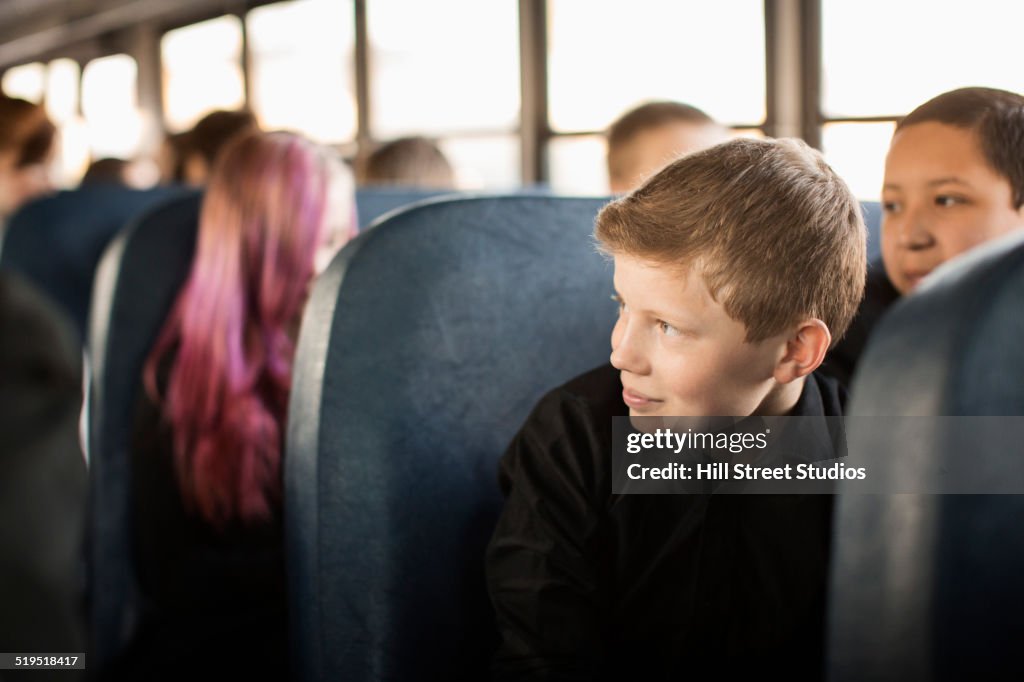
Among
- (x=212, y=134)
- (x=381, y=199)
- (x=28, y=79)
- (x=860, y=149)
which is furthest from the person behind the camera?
(x=28, y=79)

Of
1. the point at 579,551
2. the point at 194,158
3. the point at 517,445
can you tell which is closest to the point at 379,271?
the point at 517,445

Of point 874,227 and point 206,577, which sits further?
point 206,577

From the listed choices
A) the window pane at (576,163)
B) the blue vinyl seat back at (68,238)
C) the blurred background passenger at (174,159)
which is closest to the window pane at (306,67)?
the blurred background passenger at (174,159)

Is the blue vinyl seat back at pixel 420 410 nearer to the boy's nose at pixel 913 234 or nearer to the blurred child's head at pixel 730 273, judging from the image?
the blurred child's head at pixel 730 273

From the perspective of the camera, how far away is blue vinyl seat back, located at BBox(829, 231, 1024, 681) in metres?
0.46

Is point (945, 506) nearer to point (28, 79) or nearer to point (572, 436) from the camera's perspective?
point (572, 436)

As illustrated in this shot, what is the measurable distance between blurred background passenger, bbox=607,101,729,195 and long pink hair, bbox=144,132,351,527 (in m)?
0.77

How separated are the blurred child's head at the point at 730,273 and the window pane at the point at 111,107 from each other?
350 inches

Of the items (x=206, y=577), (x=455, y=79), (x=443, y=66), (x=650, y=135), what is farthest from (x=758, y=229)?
(x=443, y=66)

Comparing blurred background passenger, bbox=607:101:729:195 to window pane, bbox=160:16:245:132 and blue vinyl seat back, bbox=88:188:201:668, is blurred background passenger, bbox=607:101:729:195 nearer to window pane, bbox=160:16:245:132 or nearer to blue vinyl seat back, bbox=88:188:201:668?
blue vinyl seat back, bbox=88:188:201:668

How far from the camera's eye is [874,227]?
4.76 ft

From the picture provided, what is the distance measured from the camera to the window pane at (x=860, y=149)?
2.82 meters

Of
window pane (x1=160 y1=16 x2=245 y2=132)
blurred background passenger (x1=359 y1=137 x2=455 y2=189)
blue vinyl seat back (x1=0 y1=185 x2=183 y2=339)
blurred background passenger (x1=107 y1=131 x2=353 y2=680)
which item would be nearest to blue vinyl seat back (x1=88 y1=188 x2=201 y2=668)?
blurred background passenger (x1=107 y1=131 x2=353 y2=680)

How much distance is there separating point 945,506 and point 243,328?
142 cm
